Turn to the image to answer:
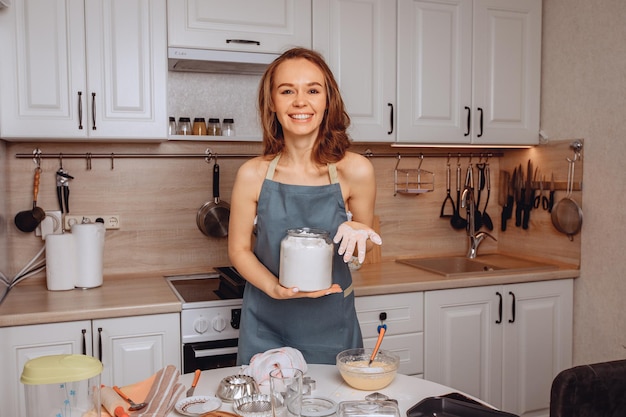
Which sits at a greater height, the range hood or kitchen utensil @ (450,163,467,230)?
the range hood

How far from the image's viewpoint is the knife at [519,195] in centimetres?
330

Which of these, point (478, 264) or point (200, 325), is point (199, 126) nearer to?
point (200, 325)

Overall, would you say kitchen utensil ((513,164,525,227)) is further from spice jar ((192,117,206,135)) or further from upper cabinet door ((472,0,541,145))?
spice jar ((192,117,206,135))

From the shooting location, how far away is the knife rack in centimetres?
327

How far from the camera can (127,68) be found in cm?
244

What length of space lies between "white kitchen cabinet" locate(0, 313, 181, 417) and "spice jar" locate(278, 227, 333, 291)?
0.91 meters

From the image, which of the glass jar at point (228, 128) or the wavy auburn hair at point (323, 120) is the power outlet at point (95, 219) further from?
the wavy auburn hair at point (323, 120)

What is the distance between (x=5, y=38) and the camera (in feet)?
7.48

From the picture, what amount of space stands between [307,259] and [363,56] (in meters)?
1.53

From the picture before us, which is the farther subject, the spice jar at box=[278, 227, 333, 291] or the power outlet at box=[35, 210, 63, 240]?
the power outlet at box=[35, 210, 63, 240]

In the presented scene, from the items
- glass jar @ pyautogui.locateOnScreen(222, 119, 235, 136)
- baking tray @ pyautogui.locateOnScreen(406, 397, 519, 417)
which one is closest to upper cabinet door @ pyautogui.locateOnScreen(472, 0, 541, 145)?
glass jar @ pyautogui.locateOnScreen(222, 119, 235, 136)

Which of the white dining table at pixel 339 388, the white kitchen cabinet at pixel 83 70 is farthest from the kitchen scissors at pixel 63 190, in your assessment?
the white dining table at pixel 339 388

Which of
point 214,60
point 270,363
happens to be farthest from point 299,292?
point 214,60

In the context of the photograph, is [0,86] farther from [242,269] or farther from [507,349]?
[507,349]
